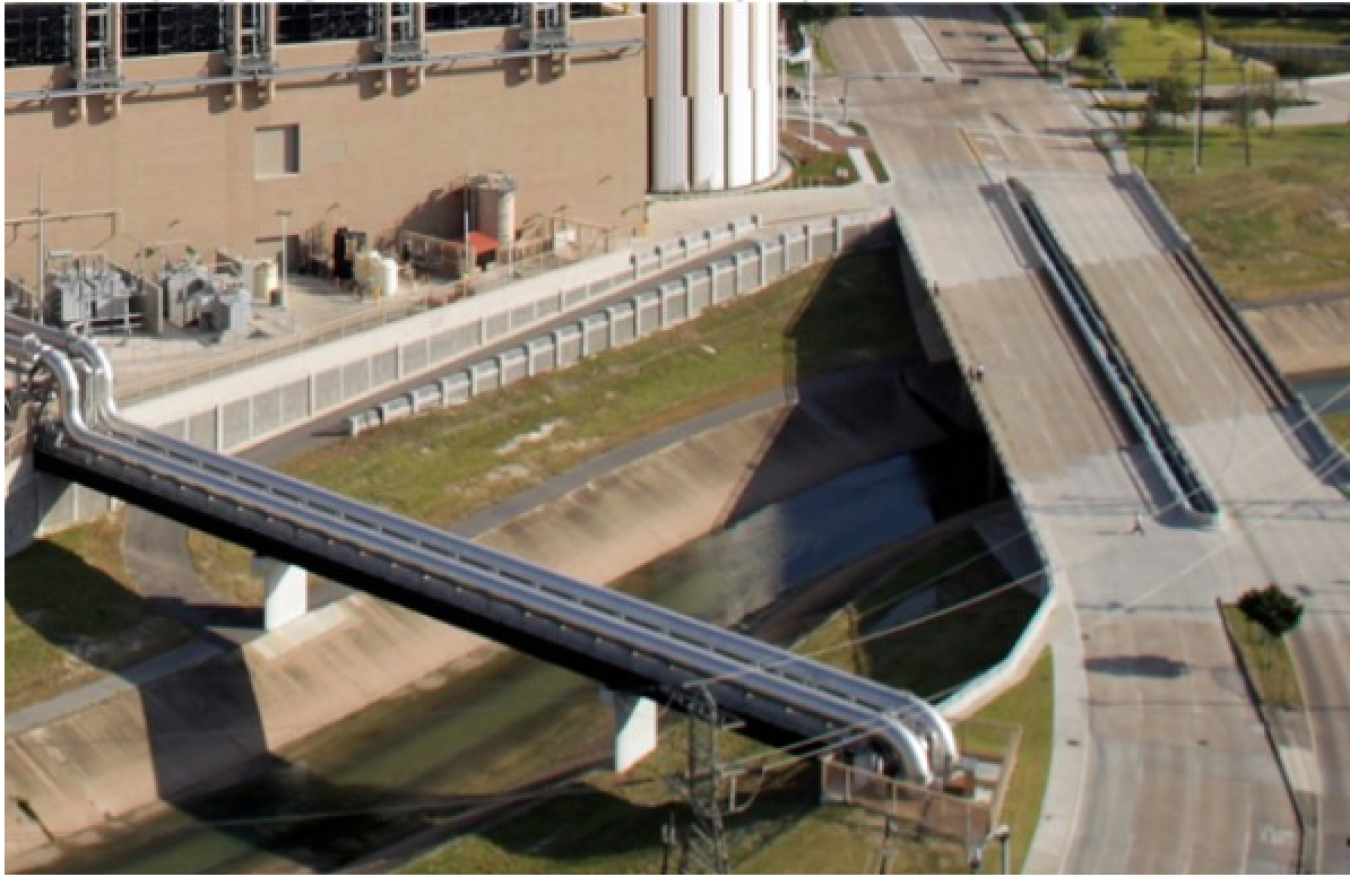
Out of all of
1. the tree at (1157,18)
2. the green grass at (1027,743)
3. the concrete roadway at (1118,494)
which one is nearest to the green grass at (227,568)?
the green grass at (1027,743)

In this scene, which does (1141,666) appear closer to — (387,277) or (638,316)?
(638,316)

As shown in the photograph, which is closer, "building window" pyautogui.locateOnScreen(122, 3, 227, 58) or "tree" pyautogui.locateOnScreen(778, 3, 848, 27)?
"building window" pyautogui.locateOnScreen(122, 3, 227, 58)

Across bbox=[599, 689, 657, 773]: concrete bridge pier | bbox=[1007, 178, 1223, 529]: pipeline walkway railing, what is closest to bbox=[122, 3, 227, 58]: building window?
bbox=[1007, 178, 1223, 529]: pipeline walkway railing

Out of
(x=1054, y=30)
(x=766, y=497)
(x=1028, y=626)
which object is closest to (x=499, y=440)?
(x=766, y=497)

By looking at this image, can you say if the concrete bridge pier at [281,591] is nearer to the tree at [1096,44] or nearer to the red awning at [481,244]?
the red awning at [481,244]

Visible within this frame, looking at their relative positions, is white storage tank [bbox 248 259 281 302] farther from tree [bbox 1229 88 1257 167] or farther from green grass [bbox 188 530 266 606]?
tree [bbox 1229 88 1257 167]

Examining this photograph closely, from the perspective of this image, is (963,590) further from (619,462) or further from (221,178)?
(221,178)
